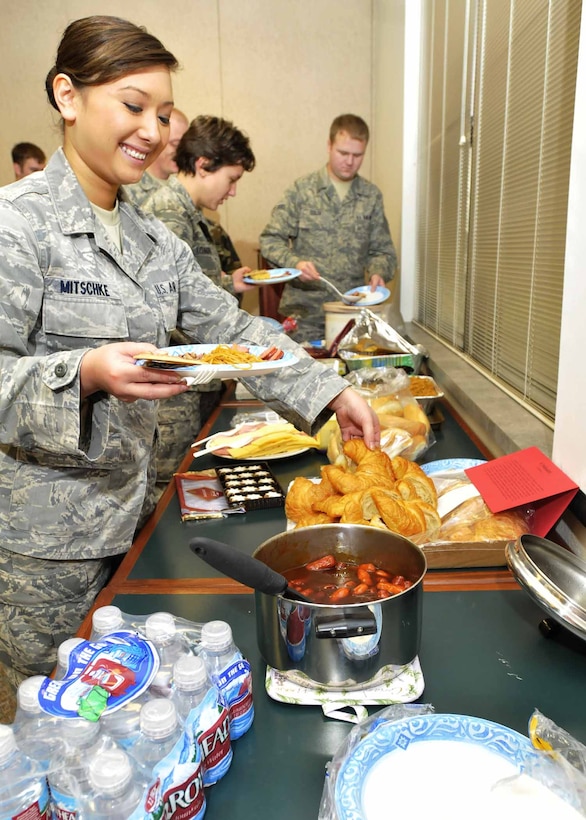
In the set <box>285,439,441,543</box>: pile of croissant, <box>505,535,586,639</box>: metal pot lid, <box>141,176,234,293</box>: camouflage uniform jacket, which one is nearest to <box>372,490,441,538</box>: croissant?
<box>285,439,441,543</box>: pile of croissant

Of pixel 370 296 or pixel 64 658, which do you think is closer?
pixel 64 658

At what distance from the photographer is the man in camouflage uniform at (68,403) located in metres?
A: 1.11

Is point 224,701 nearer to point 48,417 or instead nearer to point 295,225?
point 48,417

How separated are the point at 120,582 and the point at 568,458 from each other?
832mm

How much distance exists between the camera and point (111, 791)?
0.53 meters

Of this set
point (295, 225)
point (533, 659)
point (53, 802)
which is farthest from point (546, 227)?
point (295, 225)

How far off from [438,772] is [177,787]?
9.9 inches

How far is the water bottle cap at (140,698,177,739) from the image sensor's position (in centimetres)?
58

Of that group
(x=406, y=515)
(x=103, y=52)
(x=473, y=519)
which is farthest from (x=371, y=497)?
(x=103, y=52)

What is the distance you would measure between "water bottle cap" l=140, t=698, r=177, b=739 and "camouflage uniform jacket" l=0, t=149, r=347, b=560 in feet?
1.99

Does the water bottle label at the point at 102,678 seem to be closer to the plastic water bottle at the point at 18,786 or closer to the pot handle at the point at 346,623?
the plastic water bottle at the point at 18,786

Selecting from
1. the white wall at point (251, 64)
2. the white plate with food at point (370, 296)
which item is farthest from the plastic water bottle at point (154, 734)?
the white wall at point (251, 64)

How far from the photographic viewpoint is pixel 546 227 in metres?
1.68

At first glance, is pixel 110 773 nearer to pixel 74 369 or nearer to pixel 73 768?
pixel 73 768
